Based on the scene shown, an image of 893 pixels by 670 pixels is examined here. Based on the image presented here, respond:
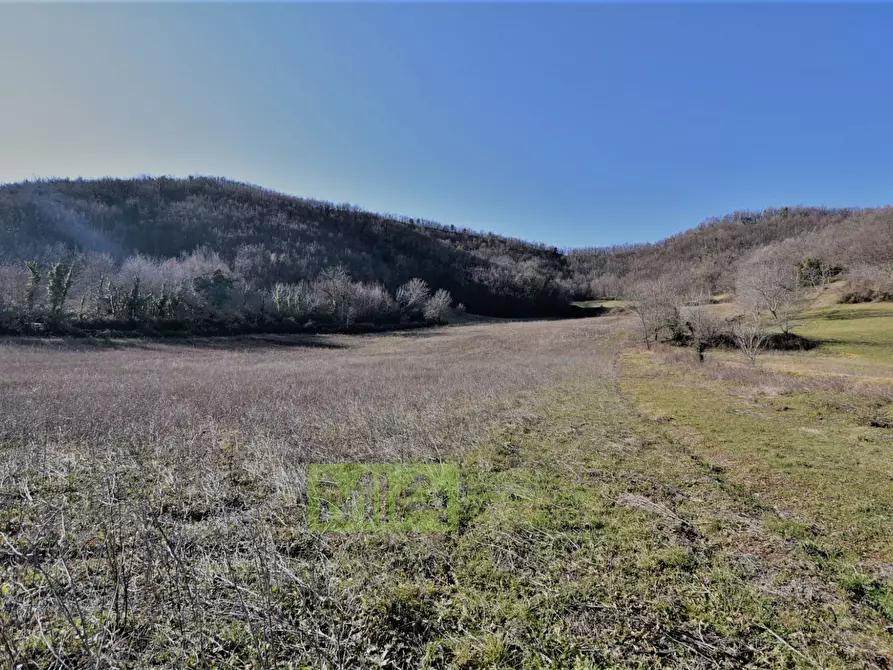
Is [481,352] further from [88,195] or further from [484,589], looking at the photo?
[88,195]

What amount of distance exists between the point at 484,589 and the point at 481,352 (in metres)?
29.6

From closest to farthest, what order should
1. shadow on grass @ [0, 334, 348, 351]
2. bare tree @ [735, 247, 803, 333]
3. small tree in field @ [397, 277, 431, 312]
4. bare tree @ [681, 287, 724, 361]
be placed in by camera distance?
shadow on grass @ [0, 334, 348, 351] → bare tree @ [681, 287, 724, 361] → bare tree @ [735, 247, 803, 333] → small tree in field @ [397, 277, 431, 312]

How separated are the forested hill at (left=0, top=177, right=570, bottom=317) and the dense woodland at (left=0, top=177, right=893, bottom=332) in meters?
0.56

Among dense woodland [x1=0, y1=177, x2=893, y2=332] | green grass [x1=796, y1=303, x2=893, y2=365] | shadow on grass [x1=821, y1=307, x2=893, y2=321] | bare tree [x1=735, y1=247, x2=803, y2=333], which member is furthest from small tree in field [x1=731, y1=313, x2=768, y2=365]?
shadow on grass [x1=821, y1=307, x2=893, y2=321]

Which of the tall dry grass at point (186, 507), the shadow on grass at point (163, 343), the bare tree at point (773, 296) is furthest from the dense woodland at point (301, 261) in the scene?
the tall dry grass at point (186, 507)

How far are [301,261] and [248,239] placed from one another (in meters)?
25.5

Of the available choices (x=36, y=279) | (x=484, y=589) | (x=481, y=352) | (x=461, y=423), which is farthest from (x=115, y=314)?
(x=484, y=589)

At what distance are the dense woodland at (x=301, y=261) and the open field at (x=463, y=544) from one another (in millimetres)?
32242

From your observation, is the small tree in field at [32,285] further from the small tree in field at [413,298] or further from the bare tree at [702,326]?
the bare tree at [702,326]

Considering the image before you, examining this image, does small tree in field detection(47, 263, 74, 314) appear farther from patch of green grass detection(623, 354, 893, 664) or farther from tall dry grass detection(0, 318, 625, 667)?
patch of green grass detection(623, 354, 893, 664)

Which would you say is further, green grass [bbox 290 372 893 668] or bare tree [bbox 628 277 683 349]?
bare tree [bbox 628 277 683 349]

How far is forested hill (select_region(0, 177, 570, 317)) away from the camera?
89.3 meters

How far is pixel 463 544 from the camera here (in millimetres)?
4359

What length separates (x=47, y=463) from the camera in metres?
6.09
